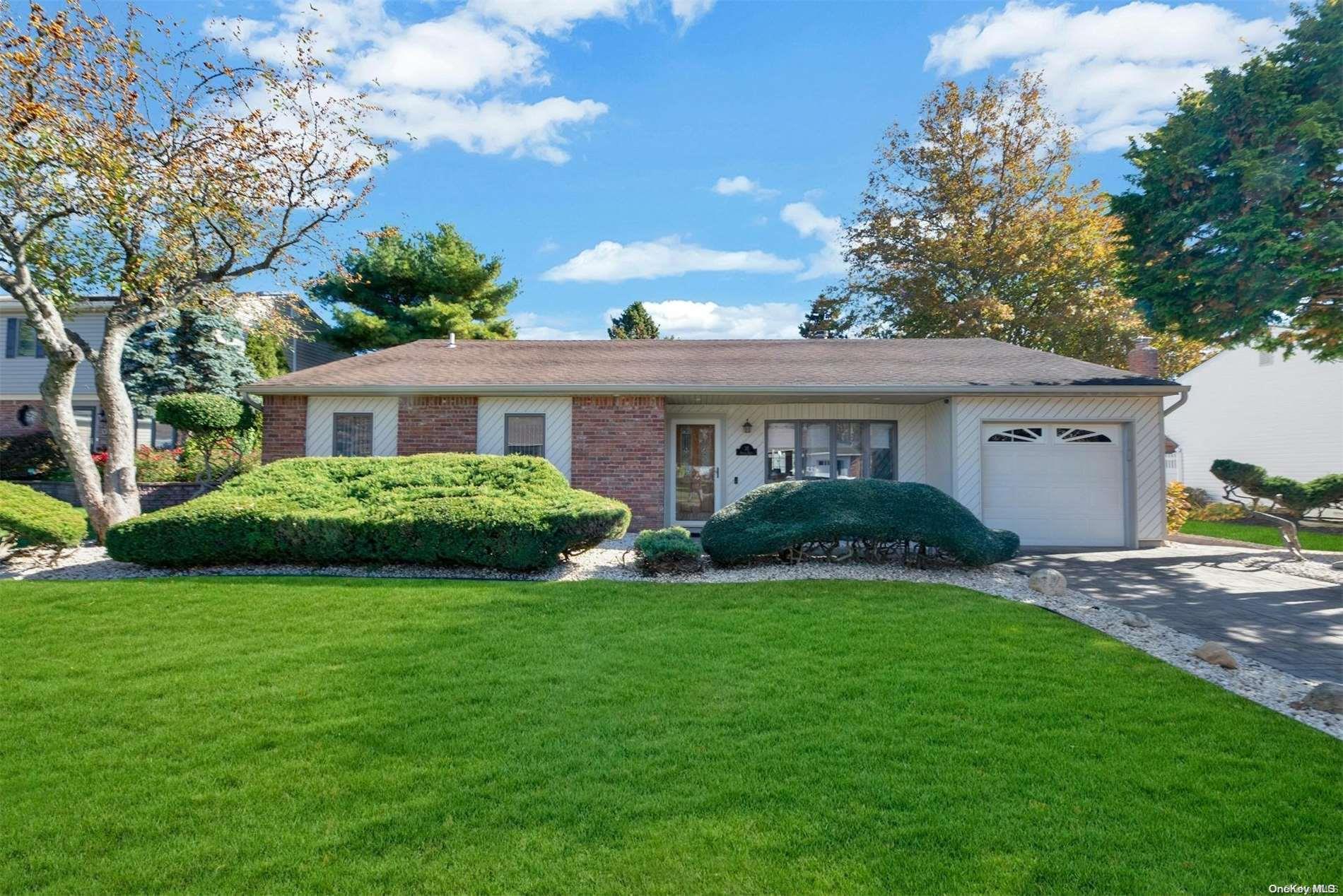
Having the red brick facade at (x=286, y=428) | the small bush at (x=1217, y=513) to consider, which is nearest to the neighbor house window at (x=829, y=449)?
the red brick facade at (x=286, y=428)

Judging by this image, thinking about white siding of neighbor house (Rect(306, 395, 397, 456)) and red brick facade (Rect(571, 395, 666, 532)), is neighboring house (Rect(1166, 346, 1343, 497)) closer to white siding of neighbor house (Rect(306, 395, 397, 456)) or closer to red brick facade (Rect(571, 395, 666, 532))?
red brick facade (Rect(571, 395, 666, 532))

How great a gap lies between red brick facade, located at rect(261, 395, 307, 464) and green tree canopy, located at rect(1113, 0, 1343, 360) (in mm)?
14168

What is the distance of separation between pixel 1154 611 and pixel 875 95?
9.00 meters

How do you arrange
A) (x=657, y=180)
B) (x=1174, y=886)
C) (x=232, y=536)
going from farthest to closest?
1. (x=657, y=180)
2. (x=232, y=536)
3. (x=1174, y=886)

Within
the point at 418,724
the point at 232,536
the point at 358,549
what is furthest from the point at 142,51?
the point at 418,724

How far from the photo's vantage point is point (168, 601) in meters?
6.39

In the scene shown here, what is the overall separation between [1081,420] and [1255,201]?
12.0ft

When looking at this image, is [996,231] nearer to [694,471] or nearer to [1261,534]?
[1261,534]

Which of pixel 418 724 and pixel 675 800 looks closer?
pixel 675 800

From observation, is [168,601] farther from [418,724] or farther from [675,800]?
[675,800]

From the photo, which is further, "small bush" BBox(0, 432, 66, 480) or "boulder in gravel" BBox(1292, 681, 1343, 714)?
"small bush" BBox(0, 432, 66, 480)

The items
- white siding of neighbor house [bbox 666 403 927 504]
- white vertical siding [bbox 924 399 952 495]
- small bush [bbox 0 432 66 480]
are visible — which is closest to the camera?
white vertical siding [bbox 924 399 952 495]

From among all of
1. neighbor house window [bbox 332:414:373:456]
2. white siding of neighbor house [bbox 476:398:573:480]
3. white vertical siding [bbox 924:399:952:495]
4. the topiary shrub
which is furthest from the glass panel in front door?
neighbor house window [bbox 332:414:373:456]

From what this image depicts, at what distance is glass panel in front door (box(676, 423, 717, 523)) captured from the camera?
12.5 meters
